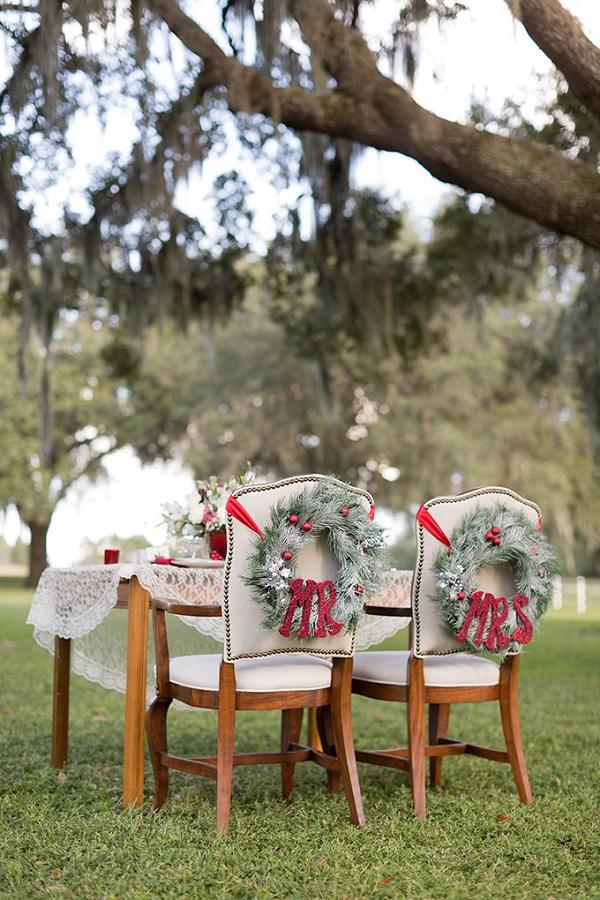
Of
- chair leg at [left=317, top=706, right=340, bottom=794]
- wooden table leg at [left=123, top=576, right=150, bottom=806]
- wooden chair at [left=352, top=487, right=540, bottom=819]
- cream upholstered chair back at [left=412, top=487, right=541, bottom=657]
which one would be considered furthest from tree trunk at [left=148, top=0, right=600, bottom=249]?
wooden table leg at [left=123, top=576, right=150, bottom=806]

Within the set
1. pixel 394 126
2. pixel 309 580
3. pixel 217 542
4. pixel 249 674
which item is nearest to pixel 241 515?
pixel 309 580

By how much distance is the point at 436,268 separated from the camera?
31.4 ft

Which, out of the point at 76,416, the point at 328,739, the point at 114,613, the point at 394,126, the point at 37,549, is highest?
the point at 394,126

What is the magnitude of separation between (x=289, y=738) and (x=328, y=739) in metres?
0.19

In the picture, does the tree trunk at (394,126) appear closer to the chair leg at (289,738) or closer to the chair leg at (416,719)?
the chair leg at (416,719)

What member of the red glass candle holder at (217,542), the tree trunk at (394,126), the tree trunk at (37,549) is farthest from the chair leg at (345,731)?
the tree trunk at (37,549)

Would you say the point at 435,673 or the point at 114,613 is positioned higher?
the point at 114,613

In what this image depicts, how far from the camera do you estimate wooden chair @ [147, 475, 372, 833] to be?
10.3 ft

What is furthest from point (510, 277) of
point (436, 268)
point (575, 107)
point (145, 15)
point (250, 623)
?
point (250, 623)

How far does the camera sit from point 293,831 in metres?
3.14

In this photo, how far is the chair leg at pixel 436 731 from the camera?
3881mm

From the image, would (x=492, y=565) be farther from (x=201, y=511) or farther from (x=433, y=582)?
(x=201, y=511)

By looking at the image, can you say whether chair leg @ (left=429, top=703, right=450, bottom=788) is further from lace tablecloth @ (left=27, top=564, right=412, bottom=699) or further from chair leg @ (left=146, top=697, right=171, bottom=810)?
chair leg @ (left=146, top=697, right=171, bottom=810)

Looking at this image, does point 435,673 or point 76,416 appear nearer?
point 435,673
